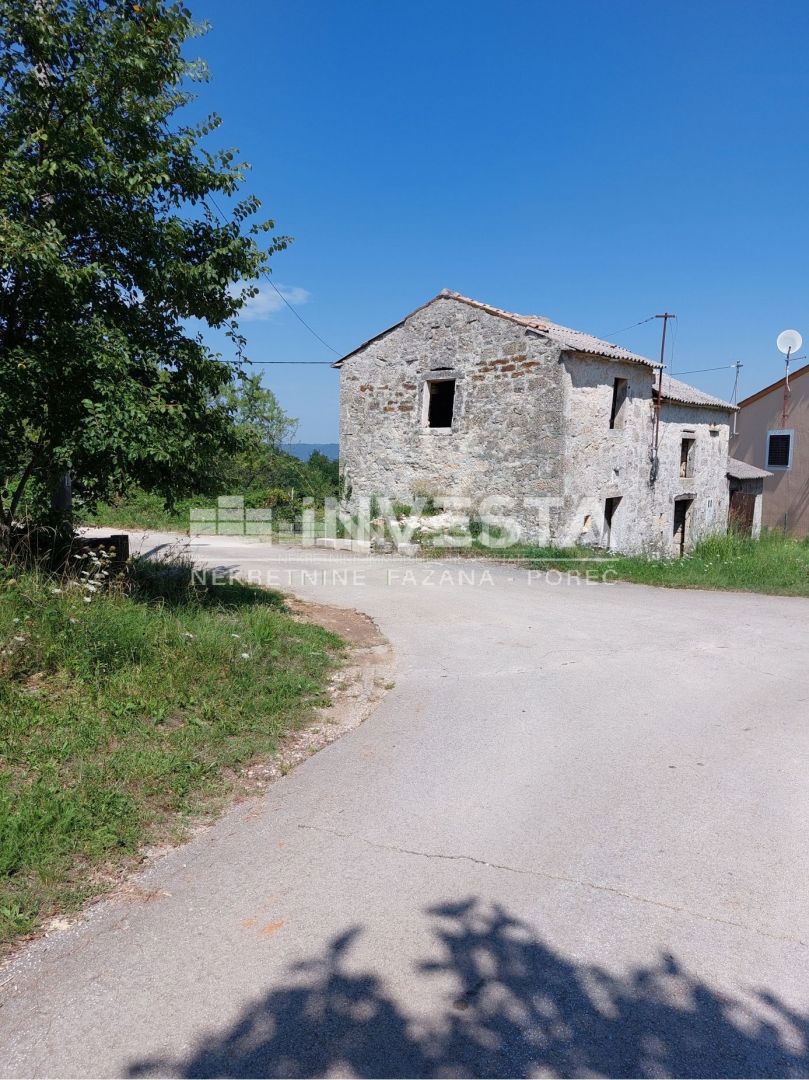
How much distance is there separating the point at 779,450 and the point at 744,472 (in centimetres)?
331

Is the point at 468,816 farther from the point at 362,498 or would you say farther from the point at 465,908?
the point at 362,498

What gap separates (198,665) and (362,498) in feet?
43.2

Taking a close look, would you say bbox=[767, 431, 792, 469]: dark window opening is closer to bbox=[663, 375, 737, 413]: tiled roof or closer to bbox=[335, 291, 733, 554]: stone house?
bbox=[663, 375, 737, 413]: tiled roof

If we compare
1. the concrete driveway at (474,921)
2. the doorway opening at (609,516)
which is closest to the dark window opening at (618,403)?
the doorway opening at (609,516)

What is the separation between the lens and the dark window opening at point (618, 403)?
55.7 ft

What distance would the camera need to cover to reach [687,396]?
20.5m

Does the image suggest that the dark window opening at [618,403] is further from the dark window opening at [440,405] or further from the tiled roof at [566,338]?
the dark window opening at [440,405]

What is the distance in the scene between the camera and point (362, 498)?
18.4m

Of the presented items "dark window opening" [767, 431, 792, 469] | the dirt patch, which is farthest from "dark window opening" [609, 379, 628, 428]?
"dark window opening" [767, 431, 792, 469]

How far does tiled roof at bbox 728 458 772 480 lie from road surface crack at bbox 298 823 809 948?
22270 mm

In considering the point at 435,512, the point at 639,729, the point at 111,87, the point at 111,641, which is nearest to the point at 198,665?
the point at 111,641

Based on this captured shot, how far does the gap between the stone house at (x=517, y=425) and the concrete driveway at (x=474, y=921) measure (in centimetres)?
1048

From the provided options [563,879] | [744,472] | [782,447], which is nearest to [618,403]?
[744,472]

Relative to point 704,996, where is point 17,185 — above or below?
above
